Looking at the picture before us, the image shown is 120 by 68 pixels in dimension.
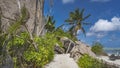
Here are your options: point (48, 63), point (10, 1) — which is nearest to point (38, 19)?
point (10, 1)

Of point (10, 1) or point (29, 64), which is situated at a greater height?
point (10, 1)

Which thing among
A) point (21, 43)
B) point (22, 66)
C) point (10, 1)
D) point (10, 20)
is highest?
point (10, 1)

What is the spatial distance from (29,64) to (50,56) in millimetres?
4206

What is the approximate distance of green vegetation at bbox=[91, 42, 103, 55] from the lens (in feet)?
160

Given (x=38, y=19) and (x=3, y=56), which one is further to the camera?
(x=38, y=19)

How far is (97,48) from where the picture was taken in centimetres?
4916

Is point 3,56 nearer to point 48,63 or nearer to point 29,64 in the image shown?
point 29,64

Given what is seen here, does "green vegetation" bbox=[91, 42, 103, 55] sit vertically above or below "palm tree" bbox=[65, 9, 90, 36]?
below

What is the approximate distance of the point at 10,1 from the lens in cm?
2491

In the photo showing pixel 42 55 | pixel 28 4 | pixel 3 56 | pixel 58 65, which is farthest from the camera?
pixel 28 4

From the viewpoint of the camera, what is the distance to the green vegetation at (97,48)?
48844 mm

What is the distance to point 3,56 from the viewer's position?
14406 mm

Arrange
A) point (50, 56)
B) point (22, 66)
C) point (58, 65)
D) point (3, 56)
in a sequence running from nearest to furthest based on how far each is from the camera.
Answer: point (3, 56)
point (22, 66)
point (58, 65)
point (50, 56)

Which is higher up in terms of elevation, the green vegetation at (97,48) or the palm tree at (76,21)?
the palm tree at (76,21)
